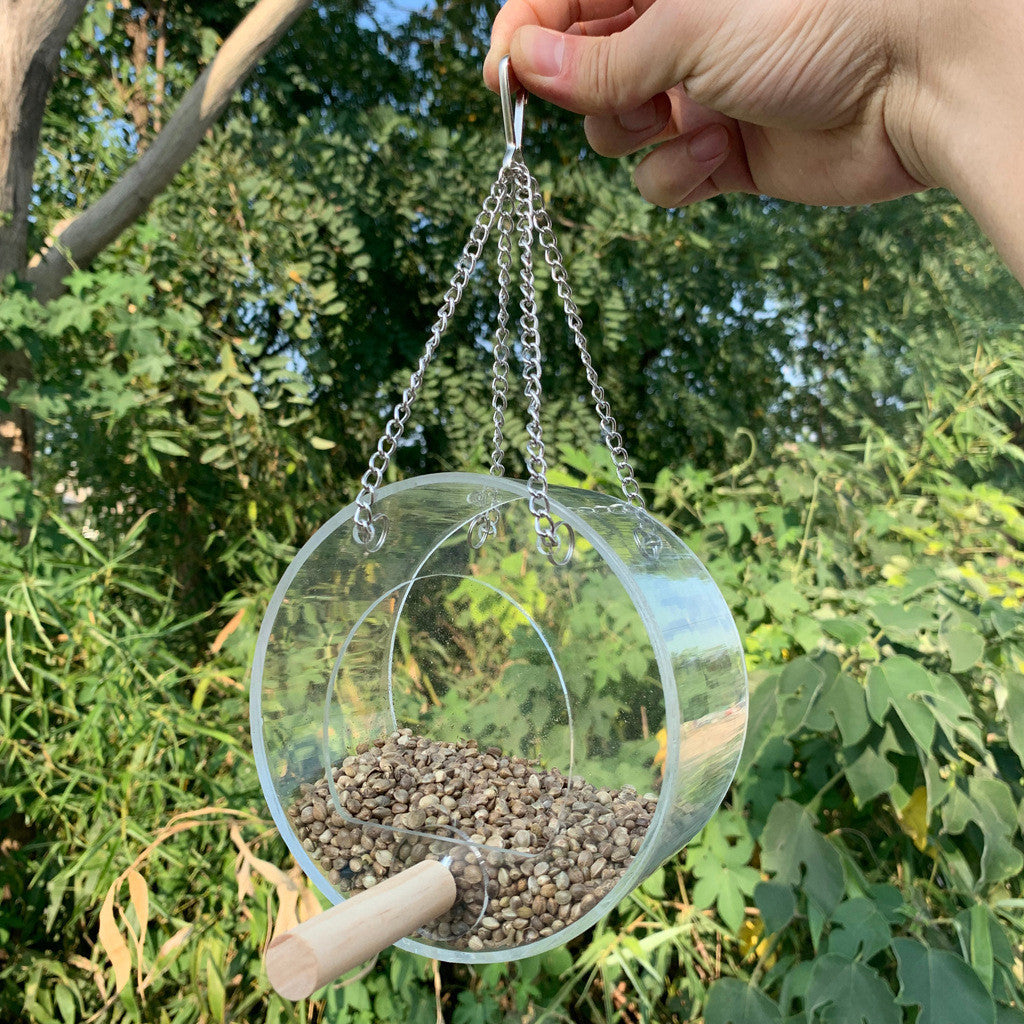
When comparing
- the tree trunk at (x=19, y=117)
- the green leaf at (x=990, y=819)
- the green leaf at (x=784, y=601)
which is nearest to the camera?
the green leaf at (x=990, y=819)

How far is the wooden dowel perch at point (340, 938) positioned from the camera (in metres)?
0.56

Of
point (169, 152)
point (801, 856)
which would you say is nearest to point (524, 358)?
point (801, 856)

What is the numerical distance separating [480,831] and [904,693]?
1.87 ft

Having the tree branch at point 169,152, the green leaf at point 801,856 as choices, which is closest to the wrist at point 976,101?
the green leaf at point 801,856

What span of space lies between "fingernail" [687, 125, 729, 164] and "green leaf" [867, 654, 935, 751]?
2.04 ft

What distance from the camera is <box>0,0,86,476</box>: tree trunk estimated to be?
1.54 meters

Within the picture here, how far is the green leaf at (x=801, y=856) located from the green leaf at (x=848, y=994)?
78 millimetres

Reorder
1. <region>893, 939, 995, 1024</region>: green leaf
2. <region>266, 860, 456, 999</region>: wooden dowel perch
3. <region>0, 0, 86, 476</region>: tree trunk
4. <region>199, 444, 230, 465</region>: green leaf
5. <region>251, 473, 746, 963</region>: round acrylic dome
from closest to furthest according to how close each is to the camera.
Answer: <region>266, 860, 456, 999</region>: wooden dowel perch
<region>251, 473, 746, 963</region>: round acrylic dome
<region>893, 939, 995, 1024</region>: green leaf
<region>0, 0, 86, 476</region>: tree trunk
<region>199, 444, 230, 465</region>: green leaf

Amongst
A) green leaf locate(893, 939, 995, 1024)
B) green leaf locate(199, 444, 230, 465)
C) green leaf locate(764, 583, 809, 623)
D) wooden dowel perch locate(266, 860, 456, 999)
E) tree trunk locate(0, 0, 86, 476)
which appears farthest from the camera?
green leaf locate(199, 444, 230, 465)

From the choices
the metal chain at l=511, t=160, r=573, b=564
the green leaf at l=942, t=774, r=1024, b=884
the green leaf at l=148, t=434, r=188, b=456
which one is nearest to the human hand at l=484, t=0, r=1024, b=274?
the metal chain at l=511, t=160, r=573, b=564

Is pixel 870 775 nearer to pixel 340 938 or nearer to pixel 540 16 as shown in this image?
pixel 340 938

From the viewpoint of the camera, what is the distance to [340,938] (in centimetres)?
57

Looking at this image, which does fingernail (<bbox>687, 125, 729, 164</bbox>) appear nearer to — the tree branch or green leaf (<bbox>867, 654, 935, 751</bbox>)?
green leaf (<bbox>867, 654, 935, 751</bbox>)

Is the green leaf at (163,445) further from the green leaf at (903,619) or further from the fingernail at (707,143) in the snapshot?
the green leaf at (903,619)
